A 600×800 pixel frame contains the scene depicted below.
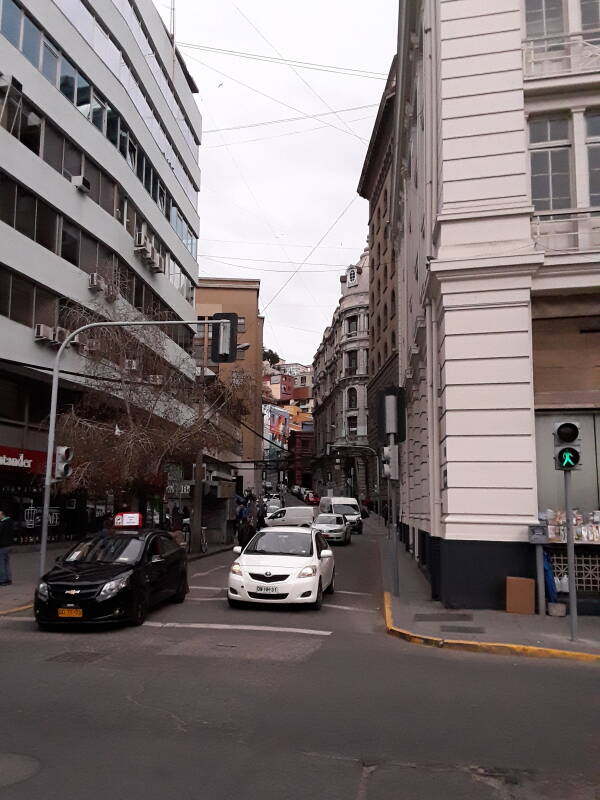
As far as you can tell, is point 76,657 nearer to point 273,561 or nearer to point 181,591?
point 273,561

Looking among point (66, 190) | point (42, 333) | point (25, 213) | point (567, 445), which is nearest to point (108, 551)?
point (567, 445)

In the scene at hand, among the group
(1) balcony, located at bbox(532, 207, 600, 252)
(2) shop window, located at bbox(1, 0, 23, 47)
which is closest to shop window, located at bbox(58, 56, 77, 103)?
(2) shop window, located at bbox(1, 0, 23, 47)

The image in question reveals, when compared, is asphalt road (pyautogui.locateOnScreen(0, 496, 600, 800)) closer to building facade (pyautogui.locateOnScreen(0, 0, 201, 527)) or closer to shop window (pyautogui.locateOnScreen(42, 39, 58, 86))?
building facade (pyautogui.locateOnScreen(0, 0, 201, 527))

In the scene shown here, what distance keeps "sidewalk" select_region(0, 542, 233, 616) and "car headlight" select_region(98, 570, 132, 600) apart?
3.00 metres

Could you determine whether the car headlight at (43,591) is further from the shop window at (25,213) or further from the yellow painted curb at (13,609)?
the shop window at (25,213)

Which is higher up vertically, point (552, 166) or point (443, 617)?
point (552, 166)

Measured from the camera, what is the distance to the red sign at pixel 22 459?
23.5m

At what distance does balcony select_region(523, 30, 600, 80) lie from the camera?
13836 millimetres

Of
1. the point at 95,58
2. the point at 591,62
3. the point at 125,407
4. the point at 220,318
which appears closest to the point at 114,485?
the point at 125,407

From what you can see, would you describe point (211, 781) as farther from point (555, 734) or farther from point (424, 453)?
point (424, 453)

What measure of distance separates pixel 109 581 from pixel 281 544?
400 cm

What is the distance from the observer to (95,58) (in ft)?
96.4

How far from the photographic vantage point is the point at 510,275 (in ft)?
43.2

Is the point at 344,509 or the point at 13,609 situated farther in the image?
the point at 344,509
